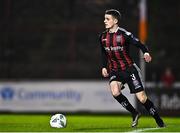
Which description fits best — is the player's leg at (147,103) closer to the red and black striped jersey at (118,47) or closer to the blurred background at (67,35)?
the red and black striped jersey at (118,47)

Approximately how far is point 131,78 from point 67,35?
15787 millimetres

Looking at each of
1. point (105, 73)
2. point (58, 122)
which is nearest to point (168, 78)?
point (105, 73)

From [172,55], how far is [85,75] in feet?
12.0

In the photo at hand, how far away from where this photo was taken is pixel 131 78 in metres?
11.2

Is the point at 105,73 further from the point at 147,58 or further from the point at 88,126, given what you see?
the point at 88,126

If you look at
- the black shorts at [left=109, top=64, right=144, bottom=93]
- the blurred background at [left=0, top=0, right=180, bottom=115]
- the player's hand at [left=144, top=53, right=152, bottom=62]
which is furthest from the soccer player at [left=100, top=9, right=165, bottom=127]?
the blurred background at [left=0, top=0, right=180, bottom=115]

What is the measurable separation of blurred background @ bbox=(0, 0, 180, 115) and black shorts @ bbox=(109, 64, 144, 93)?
14.1 metres

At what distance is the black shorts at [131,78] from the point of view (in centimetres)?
1108

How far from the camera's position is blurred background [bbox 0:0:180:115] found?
85.6 feet

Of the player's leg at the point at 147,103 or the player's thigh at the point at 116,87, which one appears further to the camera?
the player's thigh at the point at 116,87

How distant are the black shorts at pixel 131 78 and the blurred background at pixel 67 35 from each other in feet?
46.2

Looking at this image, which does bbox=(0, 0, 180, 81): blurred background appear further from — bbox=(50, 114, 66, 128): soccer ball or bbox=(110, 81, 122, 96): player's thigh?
bbox=(50, 114, 66, 128): soccer ball

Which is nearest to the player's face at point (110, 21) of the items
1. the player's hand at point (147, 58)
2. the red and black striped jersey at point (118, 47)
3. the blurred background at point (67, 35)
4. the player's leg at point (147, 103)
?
the red and black striped jersey at point (118, 47)

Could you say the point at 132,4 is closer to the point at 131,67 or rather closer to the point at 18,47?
the point at 18,47
